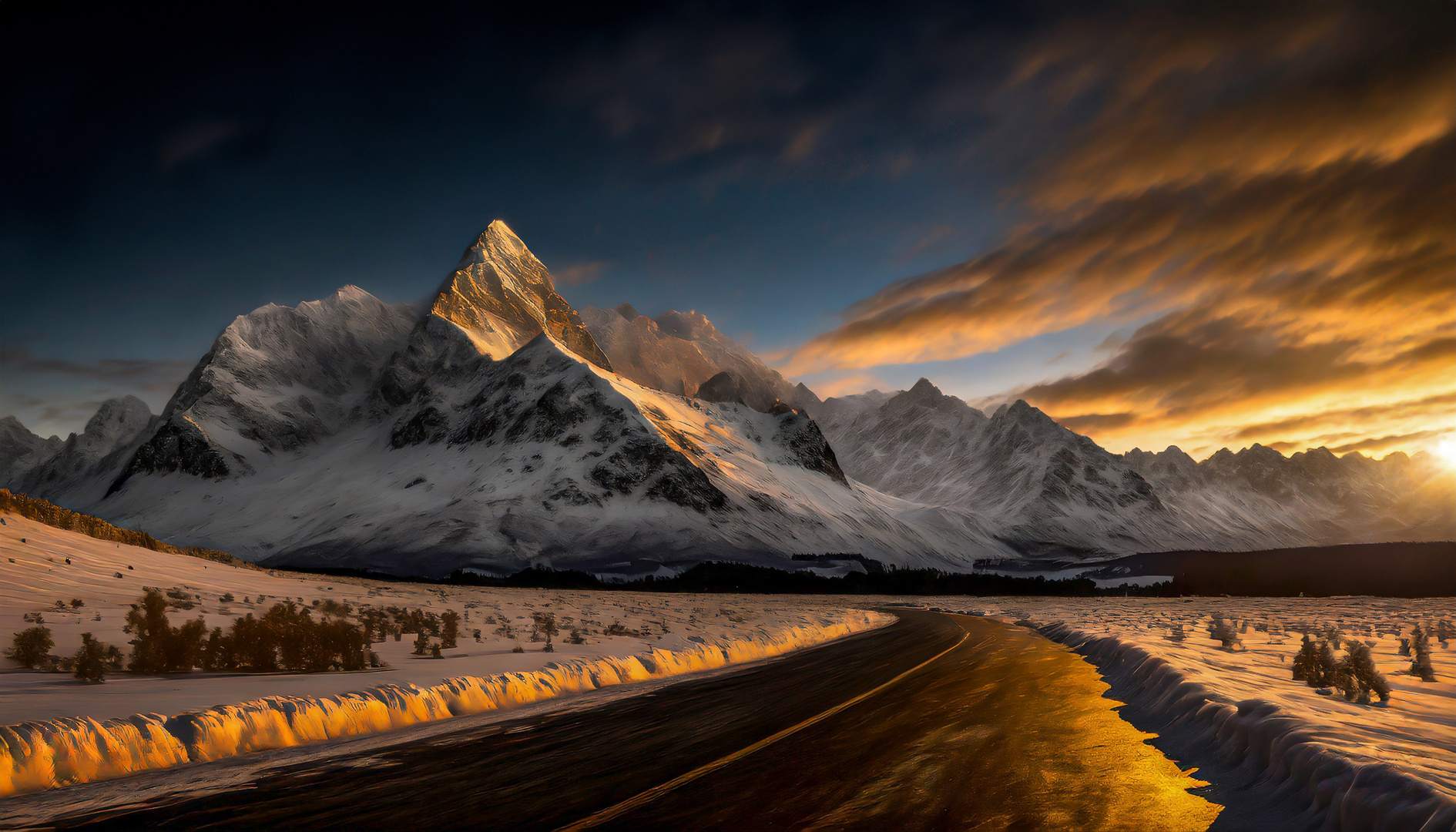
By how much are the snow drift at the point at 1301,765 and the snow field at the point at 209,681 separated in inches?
461

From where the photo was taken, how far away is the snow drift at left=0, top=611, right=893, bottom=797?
7.79m

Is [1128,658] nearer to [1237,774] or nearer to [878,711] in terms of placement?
[878,711]

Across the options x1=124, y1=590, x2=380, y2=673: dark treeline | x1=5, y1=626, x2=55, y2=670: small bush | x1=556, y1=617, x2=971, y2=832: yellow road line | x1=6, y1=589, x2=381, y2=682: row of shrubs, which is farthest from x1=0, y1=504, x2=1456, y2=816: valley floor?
x1=556, y1=617, x2=971, y2=832: yellow road line

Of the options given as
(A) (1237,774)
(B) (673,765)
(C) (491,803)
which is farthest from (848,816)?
(A) (1237,774)

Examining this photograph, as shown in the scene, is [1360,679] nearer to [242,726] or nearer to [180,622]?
[242,726]

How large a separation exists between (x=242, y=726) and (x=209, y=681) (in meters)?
4.13

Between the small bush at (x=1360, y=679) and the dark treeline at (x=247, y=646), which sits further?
the dark treeline at (x=247, y=646)

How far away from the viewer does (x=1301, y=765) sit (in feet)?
21.1

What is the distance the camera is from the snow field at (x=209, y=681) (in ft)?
27.5

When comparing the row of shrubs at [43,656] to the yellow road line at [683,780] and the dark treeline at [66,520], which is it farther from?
the dark treeline at [66,520]

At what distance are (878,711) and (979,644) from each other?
1544 centimetres

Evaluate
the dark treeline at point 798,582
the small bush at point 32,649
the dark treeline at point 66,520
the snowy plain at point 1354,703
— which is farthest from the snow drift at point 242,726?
the dark treeline at point 798,582

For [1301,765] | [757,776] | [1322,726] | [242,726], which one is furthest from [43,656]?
[1322,726]

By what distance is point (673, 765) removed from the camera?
811 cm
